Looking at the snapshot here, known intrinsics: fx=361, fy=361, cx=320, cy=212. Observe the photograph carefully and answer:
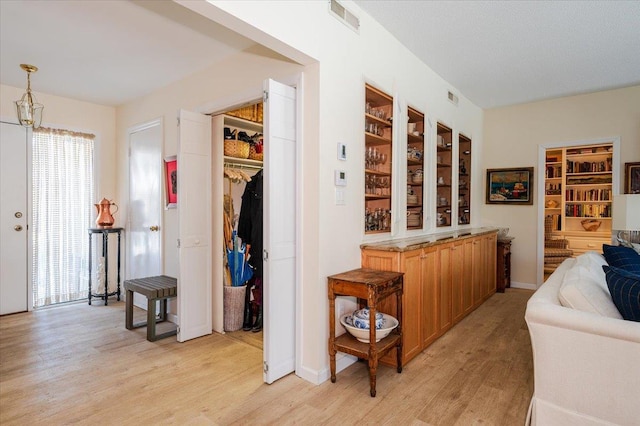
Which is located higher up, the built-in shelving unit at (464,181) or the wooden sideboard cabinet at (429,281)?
the built-in shelving unit at (464,181)

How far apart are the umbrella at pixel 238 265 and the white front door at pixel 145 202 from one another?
96 centimetres

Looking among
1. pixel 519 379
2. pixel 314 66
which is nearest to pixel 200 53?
pixel 314 66

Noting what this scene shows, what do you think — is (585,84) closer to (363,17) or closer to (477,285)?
(477,285)

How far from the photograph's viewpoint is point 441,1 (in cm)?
275

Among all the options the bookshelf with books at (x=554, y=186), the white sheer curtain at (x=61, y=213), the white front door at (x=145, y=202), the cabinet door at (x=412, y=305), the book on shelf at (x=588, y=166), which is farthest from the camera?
the bookshelf with books at (x=554, y=186)

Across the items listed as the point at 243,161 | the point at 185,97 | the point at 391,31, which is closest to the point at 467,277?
the point at 391,31

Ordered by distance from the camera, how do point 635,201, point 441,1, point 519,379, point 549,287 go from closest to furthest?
1. point 549,287
2. point 519,379
3. point 441,1
4. point 635,201

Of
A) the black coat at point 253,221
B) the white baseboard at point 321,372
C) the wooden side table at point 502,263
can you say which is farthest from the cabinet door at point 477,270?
the black coat at point 253,221

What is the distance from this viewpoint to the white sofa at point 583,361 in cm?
141

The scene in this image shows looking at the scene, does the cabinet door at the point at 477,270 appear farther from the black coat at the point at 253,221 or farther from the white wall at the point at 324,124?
the black coat at the point at 253,221

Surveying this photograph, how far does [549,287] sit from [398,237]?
1591 millimetres

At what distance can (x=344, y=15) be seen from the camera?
8.97 ft

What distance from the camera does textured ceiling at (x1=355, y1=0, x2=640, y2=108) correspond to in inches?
113

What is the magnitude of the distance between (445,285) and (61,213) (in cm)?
471
